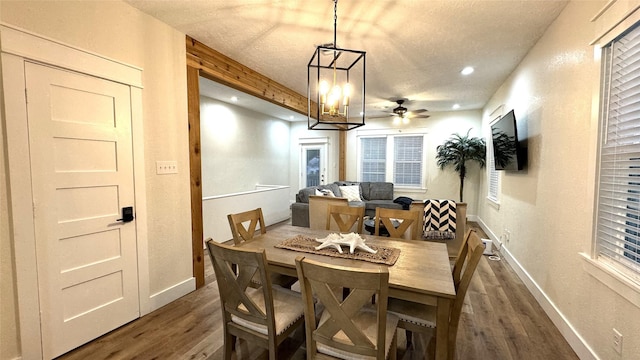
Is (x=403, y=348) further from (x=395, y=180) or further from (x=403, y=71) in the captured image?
(x=395, y=180)

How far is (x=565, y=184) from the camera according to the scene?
215 cm

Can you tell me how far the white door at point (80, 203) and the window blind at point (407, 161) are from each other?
6023 millimetres

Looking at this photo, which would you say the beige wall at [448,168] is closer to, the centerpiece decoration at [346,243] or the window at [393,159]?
the window at [393,159]

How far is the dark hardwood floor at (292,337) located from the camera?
1905 mm

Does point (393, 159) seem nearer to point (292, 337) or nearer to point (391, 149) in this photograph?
point (391, 149)

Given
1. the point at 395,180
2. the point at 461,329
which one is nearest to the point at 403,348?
the point at 461,329

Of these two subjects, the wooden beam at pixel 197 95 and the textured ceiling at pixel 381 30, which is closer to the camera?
the textured ceiling at pixel 381 30

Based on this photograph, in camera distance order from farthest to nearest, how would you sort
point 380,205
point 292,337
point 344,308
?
point 380,205 < point 292,337 < point 344,308

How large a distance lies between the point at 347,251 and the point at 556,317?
1.95m

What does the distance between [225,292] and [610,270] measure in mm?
2334

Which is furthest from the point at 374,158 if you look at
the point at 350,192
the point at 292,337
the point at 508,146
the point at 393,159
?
the point at 292,337

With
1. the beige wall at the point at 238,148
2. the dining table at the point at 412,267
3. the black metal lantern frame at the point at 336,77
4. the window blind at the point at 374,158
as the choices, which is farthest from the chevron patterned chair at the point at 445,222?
the beige wall at the point at 238,148

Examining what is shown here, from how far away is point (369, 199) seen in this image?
21.4 feet

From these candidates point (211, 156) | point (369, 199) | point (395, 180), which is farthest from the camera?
point (395, 180)
